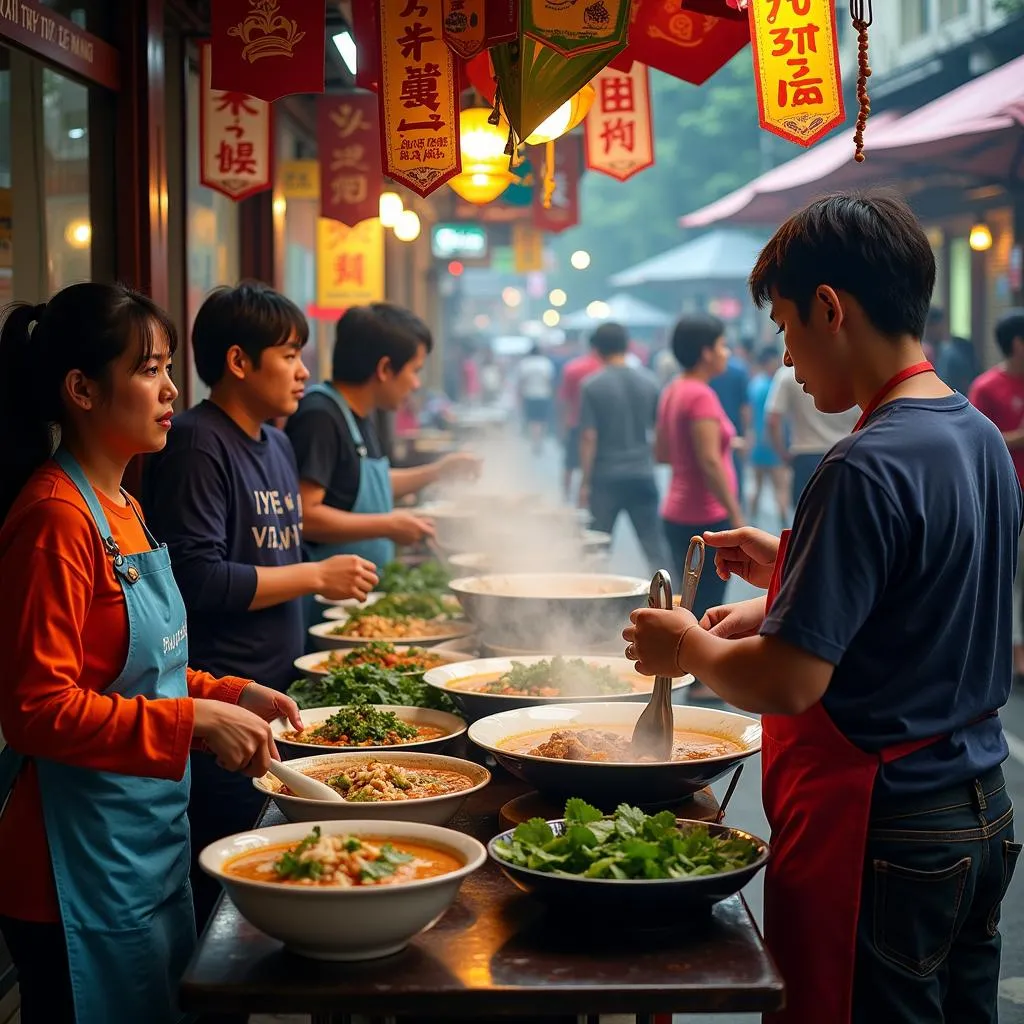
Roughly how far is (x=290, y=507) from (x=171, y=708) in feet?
5.53

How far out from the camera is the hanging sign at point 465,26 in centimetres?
358

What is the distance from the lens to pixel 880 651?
233 centimetres

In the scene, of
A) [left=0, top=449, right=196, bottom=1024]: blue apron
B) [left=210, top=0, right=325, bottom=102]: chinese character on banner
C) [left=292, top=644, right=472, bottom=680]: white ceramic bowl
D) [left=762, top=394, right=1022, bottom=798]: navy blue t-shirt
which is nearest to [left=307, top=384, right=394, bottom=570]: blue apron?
[left=292, top=644, right=472, bottom=680]: white ceramic bowl

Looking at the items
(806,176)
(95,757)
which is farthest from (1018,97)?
(95,757)

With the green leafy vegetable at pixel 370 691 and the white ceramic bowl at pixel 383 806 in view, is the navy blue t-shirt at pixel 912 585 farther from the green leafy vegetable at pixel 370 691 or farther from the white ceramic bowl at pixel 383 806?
the green leafy vegetable at pixel 370 691

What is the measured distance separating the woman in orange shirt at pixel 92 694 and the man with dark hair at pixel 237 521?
775 mm

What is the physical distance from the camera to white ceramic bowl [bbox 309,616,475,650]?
14.5ft

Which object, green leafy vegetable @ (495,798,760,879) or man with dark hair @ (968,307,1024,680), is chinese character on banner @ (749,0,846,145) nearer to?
green leafy vegetable @ (495,798,760,879)

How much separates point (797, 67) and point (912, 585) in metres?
2.01

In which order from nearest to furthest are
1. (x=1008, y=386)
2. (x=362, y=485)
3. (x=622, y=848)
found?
(x=622, y=848) < (x=362, y=485) < (x=1008, y=386)

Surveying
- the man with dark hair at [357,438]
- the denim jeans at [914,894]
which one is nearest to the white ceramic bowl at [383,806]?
the denim jeans at [914,894]

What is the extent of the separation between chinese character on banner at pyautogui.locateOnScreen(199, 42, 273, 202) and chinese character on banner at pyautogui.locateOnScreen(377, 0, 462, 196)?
→ 186cm

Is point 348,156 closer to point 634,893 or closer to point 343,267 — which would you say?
point 343,267

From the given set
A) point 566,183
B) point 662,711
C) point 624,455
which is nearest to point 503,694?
point 662,711
